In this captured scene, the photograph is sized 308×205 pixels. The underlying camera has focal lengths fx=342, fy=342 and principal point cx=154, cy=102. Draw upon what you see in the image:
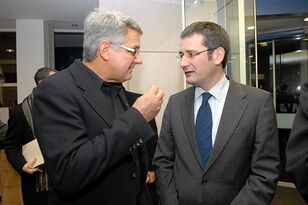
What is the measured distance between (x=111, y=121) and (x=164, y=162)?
61 centimetres

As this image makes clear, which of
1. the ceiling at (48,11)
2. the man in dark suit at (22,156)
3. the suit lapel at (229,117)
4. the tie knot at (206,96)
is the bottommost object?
the man in dark suit at (22,156)

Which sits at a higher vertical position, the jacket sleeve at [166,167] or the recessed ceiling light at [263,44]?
the recessed ceiling light at [263,44]

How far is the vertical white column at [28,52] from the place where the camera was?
5852mm

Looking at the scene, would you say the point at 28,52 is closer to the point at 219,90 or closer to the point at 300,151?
the point at 219,90

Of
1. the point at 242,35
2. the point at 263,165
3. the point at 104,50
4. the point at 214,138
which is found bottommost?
the point at 263,165

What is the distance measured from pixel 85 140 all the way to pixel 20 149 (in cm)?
178

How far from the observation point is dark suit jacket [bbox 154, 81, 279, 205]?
157cm

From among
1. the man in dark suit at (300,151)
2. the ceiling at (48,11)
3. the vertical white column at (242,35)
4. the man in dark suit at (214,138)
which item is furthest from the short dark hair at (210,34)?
the ceiling at (48,11)

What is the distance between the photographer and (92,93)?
1.29 metres

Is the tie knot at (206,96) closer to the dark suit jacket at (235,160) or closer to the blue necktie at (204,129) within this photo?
the blue necktie at (204,129)

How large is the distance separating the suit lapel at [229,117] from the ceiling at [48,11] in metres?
3.72

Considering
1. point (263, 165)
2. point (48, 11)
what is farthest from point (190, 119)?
point (48, 11)

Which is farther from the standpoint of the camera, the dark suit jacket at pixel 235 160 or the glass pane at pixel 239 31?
the glass pane at pixel 239 31

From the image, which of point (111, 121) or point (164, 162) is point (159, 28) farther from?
point (111, 121)
